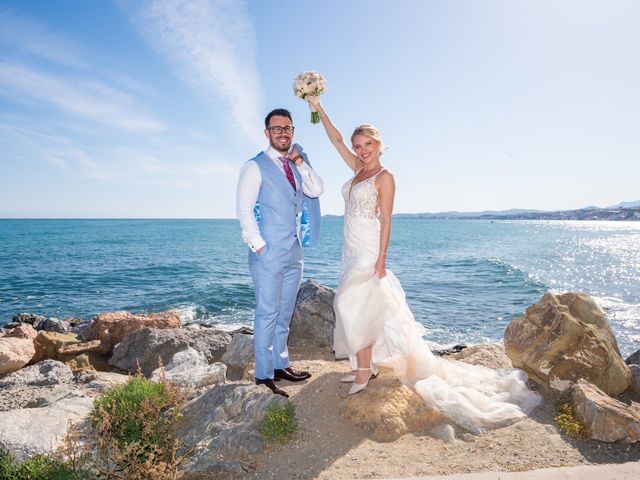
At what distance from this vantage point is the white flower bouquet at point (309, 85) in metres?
5.17

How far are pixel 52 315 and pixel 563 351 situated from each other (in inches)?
776

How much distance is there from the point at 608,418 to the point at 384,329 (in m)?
2.41

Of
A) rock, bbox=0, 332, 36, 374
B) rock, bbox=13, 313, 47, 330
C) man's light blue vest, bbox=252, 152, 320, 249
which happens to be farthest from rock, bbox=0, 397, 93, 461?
rock, bbox=13, 313, 47, 330

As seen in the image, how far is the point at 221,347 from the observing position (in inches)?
307

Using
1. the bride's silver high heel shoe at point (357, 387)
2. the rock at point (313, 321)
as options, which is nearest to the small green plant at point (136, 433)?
the bride's silver high heel shoe at point (357, 387)

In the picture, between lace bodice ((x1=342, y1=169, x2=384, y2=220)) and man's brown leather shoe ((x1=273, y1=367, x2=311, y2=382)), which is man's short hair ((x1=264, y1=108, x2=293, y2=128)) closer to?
lace bodice ((x1=342, y1=169, x2=384, y2=220))

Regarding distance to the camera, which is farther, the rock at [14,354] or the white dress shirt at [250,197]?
the rock at [14,354]

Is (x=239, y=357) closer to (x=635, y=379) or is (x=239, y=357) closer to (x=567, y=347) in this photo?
(x=567, y=347)

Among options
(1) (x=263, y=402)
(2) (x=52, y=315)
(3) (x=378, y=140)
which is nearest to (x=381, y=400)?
(1) (x=263, y=402)

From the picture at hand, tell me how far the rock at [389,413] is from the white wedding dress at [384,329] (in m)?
0.14

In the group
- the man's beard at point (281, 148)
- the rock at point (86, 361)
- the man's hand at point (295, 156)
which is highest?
the man's beard at point (281, 148)

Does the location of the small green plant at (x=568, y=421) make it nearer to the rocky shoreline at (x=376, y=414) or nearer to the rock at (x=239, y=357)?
the rocky shoreline at (x=376, y=414)

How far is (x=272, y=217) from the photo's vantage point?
485 cm

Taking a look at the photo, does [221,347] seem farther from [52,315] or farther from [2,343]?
[52,315]
